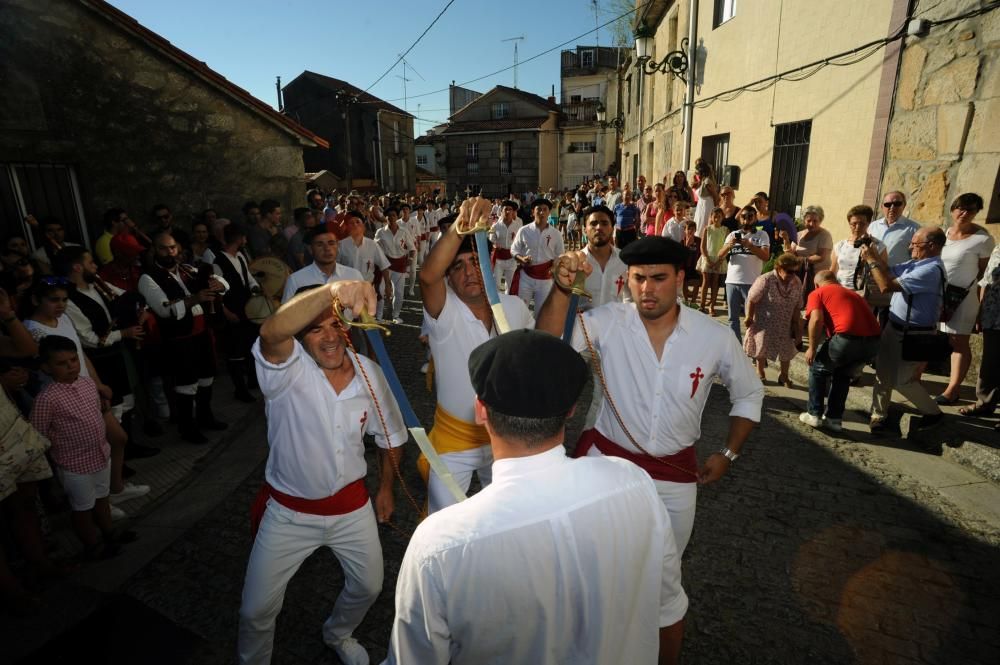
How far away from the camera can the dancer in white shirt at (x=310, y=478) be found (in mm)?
2656

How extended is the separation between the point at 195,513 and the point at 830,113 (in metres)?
10.2

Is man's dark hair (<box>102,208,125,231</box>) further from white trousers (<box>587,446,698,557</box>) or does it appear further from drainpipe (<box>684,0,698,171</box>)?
drainpipe (<box>684,0,698,171</box>)

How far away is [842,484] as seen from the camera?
4.89 meters

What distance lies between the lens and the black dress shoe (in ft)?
18.1

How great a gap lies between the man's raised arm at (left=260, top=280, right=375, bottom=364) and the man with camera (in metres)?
6.87

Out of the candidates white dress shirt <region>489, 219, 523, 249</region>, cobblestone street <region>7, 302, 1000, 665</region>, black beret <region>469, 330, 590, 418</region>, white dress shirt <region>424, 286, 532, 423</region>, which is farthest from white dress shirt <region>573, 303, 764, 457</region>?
white dress shirt <region>489, 219, 523, 249</region>

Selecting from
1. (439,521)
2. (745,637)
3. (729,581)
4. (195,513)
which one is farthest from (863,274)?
(195,513)

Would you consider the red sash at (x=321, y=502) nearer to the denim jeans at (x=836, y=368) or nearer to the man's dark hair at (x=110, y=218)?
the denim jeans at (x=836, y=368)

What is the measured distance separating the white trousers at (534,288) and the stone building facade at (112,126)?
4895 millimetres

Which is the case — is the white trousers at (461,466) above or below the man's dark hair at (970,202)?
below

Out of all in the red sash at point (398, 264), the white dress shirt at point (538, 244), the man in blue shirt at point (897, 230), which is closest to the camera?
the man in blue shirt at point (897, 230)

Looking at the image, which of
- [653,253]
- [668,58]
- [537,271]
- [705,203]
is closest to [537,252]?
[537,271]

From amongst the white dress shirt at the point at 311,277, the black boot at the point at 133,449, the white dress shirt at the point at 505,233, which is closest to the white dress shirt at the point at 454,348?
the white dress shirt at the point at 311,277

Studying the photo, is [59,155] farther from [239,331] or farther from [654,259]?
[654,259]
